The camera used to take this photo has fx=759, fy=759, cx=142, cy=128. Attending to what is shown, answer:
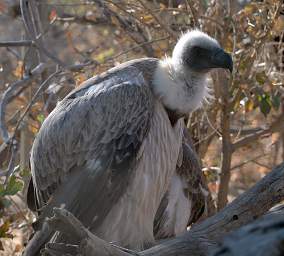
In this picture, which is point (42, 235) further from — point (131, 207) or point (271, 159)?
point (271, 159)

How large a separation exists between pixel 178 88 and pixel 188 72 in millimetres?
138

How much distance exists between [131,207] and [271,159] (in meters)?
3.21

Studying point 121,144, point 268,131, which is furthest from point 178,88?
point 268,131

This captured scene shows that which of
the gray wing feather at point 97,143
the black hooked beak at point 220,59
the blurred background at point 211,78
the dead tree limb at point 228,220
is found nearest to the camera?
the dead tree limb at point 228,220

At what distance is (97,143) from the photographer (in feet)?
13.5

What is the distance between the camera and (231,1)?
507 centimetres

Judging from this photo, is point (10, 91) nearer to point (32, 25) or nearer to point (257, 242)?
point (32, 25)

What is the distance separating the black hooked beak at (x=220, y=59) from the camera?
4211 mm

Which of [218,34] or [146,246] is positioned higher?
[218,34]

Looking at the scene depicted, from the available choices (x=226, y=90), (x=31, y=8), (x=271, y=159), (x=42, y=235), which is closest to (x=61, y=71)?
(x=31, y=8)

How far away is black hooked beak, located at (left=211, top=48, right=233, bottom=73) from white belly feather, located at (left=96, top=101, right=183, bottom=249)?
39 cm

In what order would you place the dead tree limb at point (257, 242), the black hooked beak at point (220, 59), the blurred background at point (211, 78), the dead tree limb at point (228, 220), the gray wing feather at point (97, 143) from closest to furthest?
the dead tree limb at point (257, 242), the dead tree limb at point (228, 220), the gray wing feather at point (97, 143), the black hooked beak at point (220, 59), the blurred background at point (211, 78)

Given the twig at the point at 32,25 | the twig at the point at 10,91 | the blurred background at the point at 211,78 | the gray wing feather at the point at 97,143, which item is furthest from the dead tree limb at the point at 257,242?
the twig at the point at 32,25

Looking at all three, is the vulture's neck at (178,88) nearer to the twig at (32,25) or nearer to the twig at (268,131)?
the twig at (32,25)
